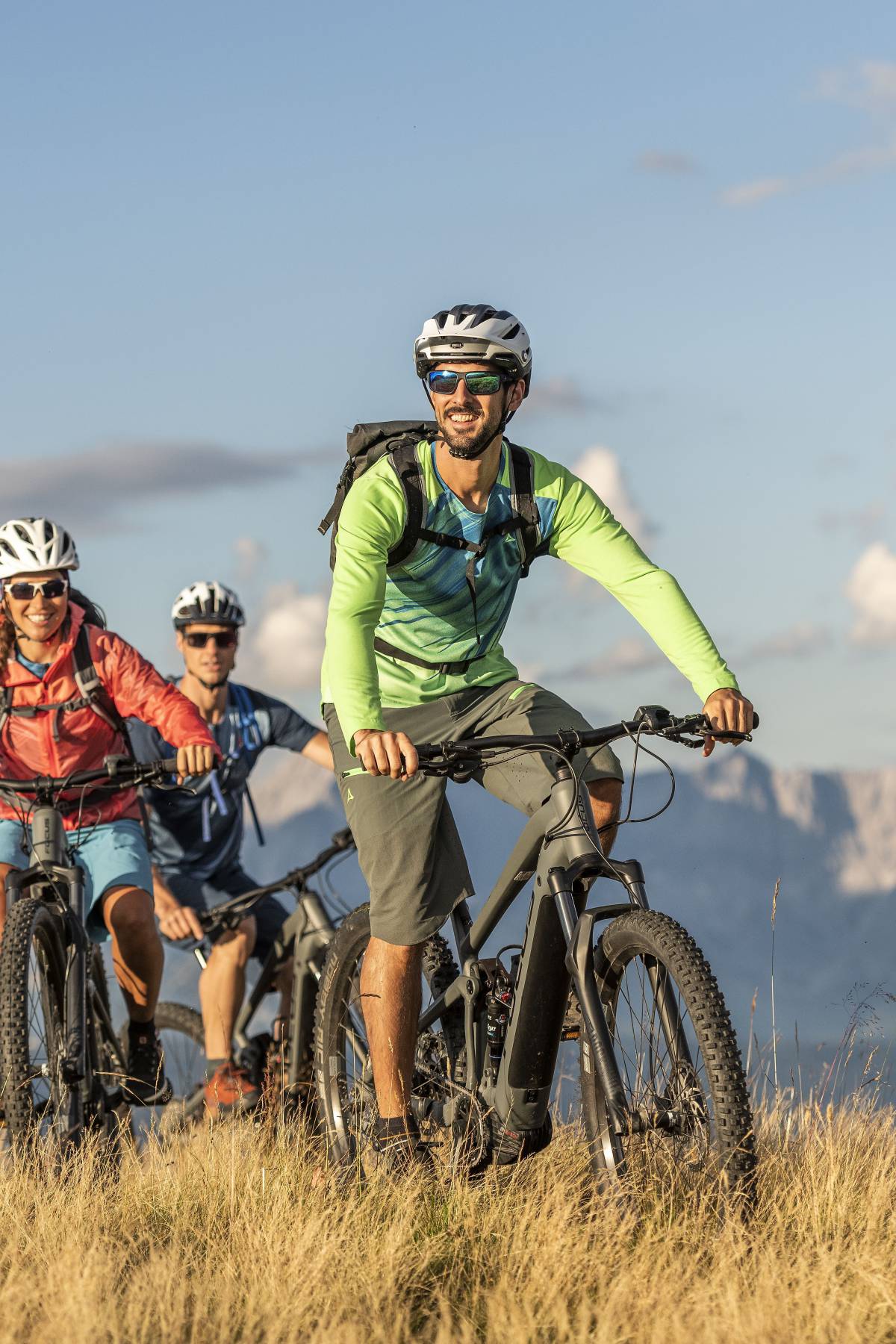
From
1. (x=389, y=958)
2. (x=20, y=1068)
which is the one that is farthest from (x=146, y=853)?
(x=389, y=958)

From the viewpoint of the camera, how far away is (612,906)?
526 cm

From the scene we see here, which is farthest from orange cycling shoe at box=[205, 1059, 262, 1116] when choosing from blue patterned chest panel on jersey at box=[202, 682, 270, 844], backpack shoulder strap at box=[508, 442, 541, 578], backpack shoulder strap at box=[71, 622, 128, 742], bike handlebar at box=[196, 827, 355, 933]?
backpack shoulder strap at box=[508, 442, 541, 578]

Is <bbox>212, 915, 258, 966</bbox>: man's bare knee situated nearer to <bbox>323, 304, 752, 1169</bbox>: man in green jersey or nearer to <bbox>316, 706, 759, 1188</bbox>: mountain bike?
<bbox>316, 706, 759, 1188</bbox>: mountain bike

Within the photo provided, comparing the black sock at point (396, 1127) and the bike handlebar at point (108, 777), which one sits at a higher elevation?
the bike handlebar at point (108, 777)

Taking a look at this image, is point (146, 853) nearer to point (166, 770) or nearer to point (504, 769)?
point (166, 770)

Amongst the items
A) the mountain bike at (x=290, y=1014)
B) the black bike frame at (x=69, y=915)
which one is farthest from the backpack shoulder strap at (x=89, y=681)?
the mountain bike at (x=290, y=1014)

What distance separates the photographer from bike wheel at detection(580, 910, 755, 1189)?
483 cm

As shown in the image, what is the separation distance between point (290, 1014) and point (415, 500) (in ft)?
14.1

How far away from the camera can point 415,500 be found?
18.9 ft

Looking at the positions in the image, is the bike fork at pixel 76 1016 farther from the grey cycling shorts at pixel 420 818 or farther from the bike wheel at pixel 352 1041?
the grey cycling shorts at pixel 420 818

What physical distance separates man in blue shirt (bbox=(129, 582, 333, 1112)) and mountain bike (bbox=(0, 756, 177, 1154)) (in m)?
2.34

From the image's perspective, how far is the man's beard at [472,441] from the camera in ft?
19.0

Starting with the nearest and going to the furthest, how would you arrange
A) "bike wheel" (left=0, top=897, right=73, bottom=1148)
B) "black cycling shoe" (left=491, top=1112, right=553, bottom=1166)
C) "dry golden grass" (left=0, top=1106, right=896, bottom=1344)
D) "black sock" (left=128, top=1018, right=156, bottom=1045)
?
"dry golden grass" (left=0, top=1106, right=896, bottom=1344) → "black cycling shoe" (left=491, top=1112, right=553, bottom=1166) → "bike wheel" (left=0, top=897, right=73, bottom=1148) → "black sock" (left=128, top=1018, right=156, bottom=1045)

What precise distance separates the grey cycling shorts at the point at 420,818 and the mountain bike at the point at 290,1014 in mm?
1929
